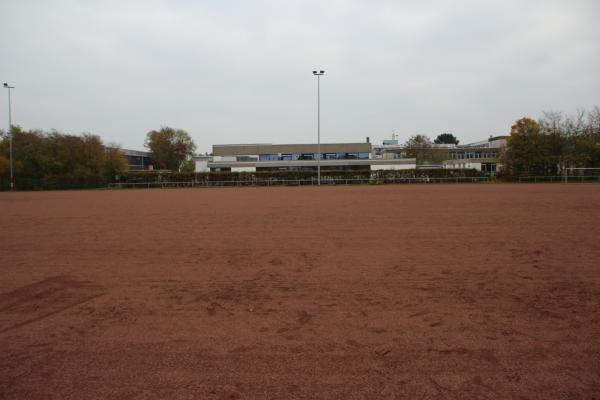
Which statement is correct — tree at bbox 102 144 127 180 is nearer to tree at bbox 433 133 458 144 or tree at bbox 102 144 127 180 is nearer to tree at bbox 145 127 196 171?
tree at bbox 145 127 196 171

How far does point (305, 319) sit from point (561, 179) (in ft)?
176

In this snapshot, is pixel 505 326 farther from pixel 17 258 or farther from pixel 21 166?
pixel 21 166

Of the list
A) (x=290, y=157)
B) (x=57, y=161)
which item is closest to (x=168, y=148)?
(x=290, y=157)

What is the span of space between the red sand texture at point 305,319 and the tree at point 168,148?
311 feet

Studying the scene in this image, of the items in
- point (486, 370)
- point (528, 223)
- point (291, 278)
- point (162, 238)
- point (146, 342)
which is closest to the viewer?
point (486, 370)

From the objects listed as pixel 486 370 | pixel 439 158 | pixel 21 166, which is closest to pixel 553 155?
pixel 439 158

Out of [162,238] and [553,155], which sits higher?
[553,155]

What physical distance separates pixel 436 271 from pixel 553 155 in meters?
54.5

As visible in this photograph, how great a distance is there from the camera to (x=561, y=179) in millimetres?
47875

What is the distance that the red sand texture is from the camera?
10.9 ft

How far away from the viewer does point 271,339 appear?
4.18 meters

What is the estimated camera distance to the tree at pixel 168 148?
326ft

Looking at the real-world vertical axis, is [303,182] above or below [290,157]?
below

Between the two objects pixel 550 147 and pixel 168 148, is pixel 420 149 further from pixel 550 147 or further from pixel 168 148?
pixel 168 148
